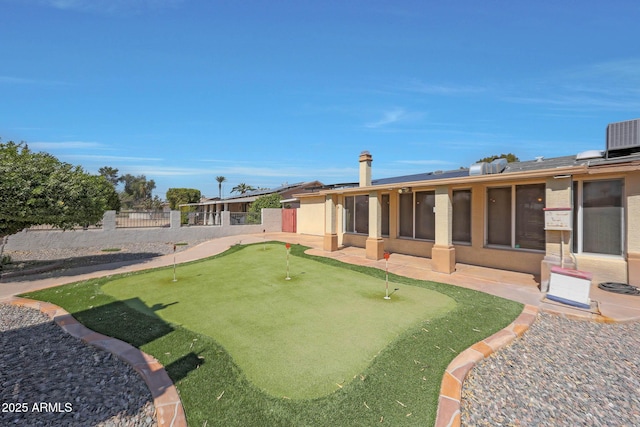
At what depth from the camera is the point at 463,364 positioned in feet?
13.0

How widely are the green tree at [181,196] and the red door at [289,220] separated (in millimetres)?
30957

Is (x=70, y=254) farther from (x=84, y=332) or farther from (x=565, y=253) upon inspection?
(x=565, y=253)

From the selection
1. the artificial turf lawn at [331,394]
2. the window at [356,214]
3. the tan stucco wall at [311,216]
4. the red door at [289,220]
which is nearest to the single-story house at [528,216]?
the window at [356,214]

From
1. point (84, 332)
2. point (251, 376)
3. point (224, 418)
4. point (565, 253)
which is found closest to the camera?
point (224, 418)

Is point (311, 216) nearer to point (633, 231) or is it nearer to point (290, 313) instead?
point (290, 313)

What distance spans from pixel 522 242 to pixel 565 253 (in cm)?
194

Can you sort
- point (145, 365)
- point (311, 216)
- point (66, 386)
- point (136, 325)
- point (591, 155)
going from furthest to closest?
1. point (311, 216)
2. point (591, 155)
3. point (136, 325)
4. point (145, 365)
5. point (66, 386)

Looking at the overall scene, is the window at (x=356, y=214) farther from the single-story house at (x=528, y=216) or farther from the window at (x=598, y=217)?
the window at (x=598, y=217)

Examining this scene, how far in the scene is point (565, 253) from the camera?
7.20 metres

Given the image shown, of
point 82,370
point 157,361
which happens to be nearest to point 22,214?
point 82,370

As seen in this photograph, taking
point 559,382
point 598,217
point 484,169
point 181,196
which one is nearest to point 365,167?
point 484,169

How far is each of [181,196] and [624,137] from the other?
51206mm

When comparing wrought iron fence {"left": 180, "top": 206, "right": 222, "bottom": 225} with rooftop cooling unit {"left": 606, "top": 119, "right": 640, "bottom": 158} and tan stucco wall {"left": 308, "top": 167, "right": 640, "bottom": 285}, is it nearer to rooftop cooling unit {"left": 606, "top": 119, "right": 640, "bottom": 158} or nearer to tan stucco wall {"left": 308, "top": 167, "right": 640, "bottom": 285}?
tan stucco wall {"left": 308, "top": 167, "right": 640, "bottom": 285}

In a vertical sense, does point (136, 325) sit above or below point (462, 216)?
below
